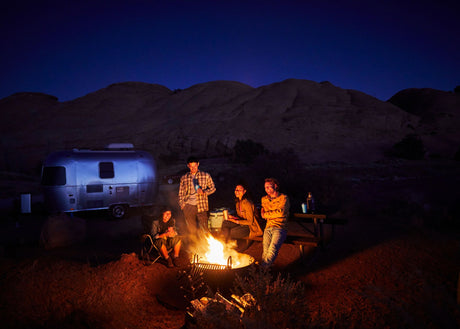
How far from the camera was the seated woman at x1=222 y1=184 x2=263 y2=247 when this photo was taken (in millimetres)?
Answer: 5504

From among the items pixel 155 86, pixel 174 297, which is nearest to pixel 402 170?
pixel 174 297

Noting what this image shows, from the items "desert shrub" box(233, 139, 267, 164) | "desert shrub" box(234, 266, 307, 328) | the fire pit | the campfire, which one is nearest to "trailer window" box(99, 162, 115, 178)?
the campfire

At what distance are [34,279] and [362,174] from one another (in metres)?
21.1

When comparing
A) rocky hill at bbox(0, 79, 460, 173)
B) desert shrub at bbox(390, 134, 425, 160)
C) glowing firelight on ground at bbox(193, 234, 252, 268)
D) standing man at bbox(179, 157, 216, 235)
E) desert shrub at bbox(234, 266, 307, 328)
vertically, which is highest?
rocky hill at bbox(0, 79, 460, 173)

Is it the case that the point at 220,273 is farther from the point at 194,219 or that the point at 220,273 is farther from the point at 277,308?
the point at 194,219

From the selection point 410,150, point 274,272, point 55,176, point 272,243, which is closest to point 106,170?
point 55,176

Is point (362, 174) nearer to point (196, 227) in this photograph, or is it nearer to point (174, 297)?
point (196, 227)

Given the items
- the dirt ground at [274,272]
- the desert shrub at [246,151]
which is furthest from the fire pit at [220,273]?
the desert shrub at [246,151]

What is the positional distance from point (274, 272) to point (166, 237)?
1991mm

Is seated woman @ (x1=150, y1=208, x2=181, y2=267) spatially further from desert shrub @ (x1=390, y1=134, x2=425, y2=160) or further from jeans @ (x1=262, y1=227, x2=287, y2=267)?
desert shrub @ (x1=390, y1=134, x2=425, y2=160)

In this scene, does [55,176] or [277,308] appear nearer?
[277,308]

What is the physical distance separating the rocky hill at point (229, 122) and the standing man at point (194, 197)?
91.9ft

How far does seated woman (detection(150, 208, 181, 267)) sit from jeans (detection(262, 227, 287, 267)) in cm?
157

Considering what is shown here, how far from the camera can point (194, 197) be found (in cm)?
593
